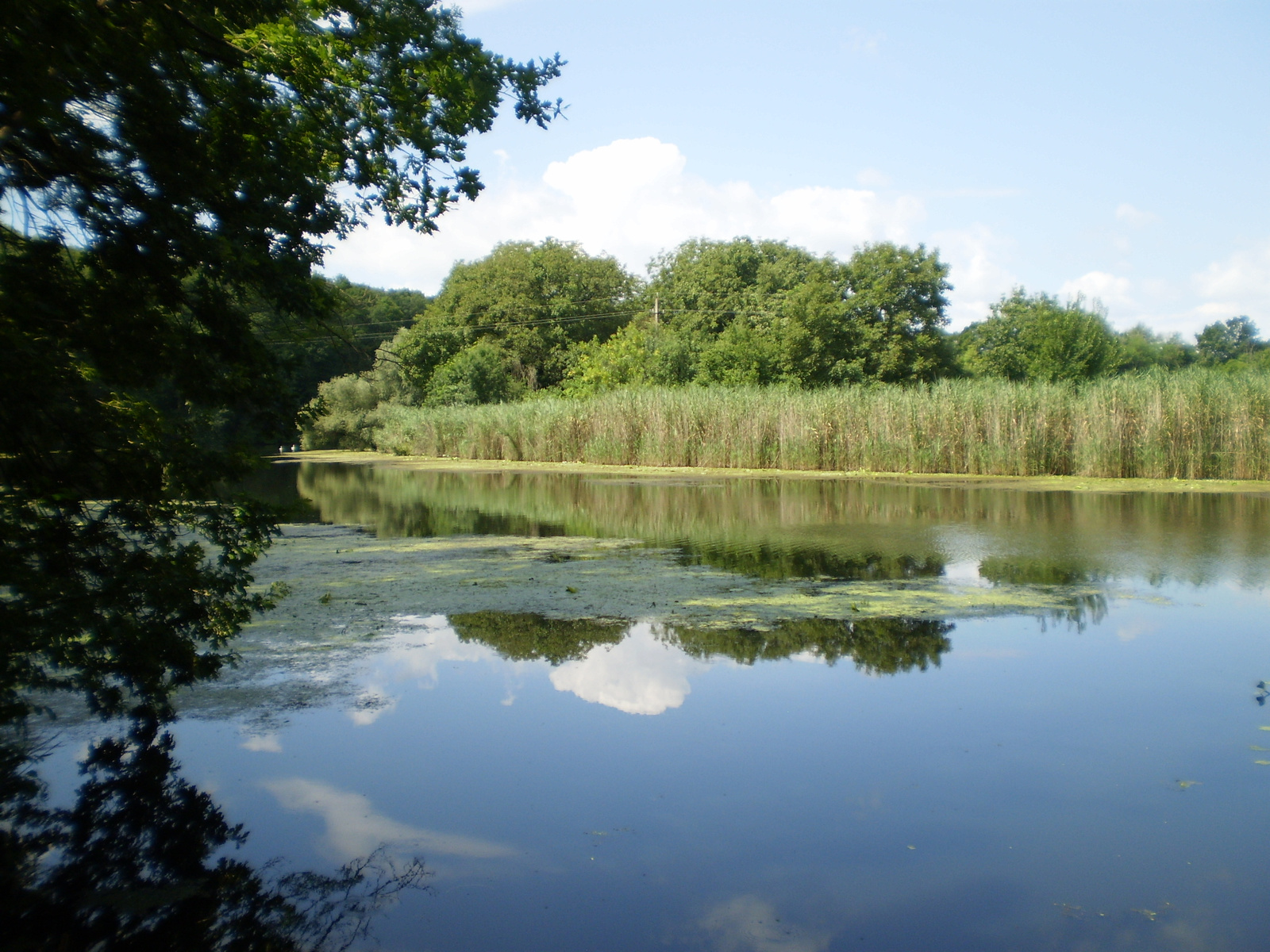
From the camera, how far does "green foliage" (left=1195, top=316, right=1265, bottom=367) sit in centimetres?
9988

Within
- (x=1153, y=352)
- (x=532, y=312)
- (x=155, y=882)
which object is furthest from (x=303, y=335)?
(x=1153, y=352)

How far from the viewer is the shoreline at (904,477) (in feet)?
67.7

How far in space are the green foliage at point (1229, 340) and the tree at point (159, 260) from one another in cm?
10742

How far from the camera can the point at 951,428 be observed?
25.5m

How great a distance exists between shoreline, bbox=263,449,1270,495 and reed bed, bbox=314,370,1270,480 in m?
0.50

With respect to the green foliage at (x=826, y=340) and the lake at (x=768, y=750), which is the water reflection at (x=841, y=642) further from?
the green foliage at (x=826, y=340)

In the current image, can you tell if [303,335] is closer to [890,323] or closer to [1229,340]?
[890,323]

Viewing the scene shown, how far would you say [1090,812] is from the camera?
160 inches

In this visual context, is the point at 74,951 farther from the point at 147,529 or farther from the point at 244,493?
the point at 244,493

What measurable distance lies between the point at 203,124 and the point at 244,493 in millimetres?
2046

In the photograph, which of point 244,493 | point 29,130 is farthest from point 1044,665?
point 29,130

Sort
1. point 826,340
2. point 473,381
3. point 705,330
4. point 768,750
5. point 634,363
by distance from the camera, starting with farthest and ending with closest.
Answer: point 705,330
point 473,381
point 634,363
point 826,340
point 768,750

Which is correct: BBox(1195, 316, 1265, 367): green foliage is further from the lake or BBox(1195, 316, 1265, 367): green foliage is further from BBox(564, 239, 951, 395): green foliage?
the lake

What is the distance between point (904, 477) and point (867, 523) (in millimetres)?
10623
